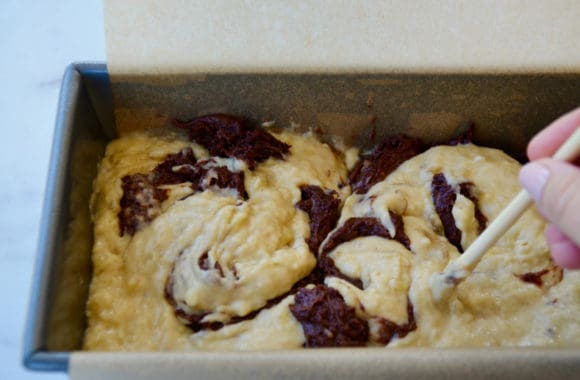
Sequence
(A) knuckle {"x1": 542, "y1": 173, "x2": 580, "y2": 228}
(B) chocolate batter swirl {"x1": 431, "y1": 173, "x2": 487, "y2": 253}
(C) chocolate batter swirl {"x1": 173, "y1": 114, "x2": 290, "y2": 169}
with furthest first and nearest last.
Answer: (C) chocolate batter swirl {"x1": 173, "y1": 114, "x2": 290, "y2": 169} → (B) chocolate batter swirl {"x1": 431, "y1": 173, "x2": 487, "y2": 253} → (A) knuckle {"x1": 542, "y1": 173, "x2": 580, "y2": 228}

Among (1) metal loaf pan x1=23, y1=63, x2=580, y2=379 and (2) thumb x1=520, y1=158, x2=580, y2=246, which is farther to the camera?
(1) metal loaf pan x1=23, y1=63, x2=580, y2=379

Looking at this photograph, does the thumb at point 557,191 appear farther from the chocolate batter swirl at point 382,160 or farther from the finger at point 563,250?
the chocolate batter swirl at point 382,160

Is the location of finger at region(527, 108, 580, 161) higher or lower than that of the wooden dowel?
higher

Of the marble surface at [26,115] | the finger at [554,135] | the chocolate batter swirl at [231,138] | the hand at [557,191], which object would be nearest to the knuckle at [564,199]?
the hand at [557,191]

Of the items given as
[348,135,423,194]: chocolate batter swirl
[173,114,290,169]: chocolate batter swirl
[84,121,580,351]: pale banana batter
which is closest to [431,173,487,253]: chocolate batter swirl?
[84,121,580,351]: pale banana batter

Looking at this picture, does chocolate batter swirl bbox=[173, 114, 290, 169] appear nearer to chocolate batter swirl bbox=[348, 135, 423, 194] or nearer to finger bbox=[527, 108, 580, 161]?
chocolate batter swirl bbox=[348, 135, 423, 194]

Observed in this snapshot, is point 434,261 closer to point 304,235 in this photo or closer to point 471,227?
point 471,227

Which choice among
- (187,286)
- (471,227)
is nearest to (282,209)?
(187,286)
